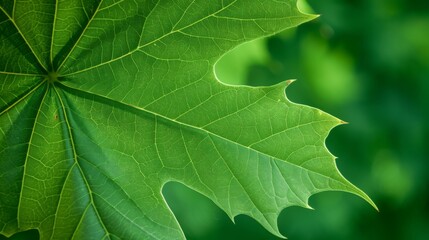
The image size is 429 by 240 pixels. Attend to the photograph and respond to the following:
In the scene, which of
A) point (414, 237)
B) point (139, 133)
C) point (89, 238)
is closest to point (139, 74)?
point (139, 133)

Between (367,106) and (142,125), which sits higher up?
(367,106)

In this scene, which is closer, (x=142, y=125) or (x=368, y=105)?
(x=142, y=125)

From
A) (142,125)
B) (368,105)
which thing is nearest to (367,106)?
(368,105)

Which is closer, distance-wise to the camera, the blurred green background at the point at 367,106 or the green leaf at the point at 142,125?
the green leaf at the point at 142,125

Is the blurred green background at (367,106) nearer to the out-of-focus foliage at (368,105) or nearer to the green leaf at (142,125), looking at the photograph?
the out-of-focus foliage at (368,105)

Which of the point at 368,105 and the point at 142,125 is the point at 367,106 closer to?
the point at 368,105

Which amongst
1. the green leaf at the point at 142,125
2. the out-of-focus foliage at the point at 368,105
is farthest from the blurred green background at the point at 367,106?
the green leaf at the point at 142,125
